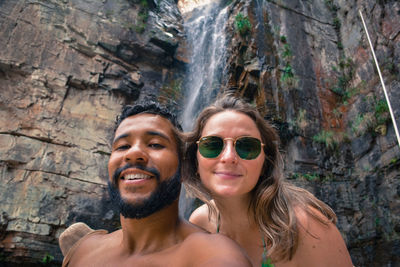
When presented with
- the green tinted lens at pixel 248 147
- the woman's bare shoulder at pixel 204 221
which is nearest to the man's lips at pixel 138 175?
the green tinted lens at pixel 248 147

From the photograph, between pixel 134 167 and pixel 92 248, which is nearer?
pixel 134 167

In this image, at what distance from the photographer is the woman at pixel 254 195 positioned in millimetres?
1737

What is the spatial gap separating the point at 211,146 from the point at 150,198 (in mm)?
530

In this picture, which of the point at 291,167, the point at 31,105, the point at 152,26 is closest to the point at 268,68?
the point at 291,167

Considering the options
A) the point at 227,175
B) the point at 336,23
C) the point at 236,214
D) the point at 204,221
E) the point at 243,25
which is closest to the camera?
the point at 227,175

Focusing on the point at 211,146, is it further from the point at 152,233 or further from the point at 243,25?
the point at 243,25

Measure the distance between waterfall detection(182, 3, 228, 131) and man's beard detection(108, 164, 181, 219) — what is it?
7581 mm

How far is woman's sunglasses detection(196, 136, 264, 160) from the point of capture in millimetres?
1798

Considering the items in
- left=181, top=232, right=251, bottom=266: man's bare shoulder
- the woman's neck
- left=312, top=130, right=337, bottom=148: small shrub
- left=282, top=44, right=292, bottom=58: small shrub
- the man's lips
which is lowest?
left=181, top=232, right=251, bottom=266: man's bare shoulder

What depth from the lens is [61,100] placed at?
7832 mm

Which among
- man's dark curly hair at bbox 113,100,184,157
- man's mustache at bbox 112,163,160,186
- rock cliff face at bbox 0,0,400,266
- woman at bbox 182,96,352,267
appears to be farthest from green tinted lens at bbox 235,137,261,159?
rock cliff face at bbox 0,0,400,266

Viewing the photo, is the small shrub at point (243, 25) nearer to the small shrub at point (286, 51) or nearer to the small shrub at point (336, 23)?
the small shrub at point (286, 51)

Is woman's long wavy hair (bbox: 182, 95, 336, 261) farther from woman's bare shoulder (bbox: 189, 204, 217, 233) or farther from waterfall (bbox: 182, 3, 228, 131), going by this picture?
waterfall (bbox: 182, 3, 228, 131)

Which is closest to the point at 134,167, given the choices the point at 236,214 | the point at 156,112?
the point at 156,112
